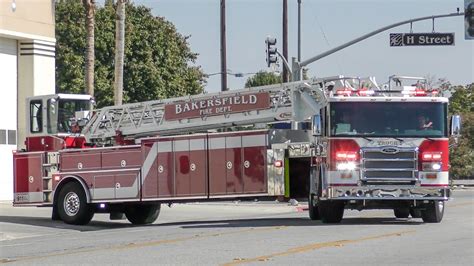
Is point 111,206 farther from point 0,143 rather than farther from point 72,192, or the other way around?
point 0,143

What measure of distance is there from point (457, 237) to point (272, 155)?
5.38 metres

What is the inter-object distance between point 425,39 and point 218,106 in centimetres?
1230

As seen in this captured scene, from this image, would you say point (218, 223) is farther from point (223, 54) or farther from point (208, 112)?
point (223, 54)

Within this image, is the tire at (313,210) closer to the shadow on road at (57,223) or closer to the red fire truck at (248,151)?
the red fire truck at (248,151)

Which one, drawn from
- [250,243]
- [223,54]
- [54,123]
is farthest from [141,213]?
[223,54]

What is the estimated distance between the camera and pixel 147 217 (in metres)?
25.2

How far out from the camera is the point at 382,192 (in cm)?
1997

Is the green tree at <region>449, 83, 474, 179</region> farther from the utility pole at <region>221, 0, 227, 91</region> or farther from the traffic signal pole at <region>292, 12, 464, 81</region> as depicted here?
the traffic signal pole at <region>292, 12, 464, 81</region>

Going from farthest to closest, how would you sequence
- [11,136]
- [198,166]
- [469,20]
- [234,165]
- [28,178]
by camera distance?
1. [11,136]
2. [469,20]
3. [28,178]
4. [198,166]
5. [234,165]

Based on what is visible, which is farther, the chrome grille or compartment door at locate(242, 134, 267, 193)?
compartment door at locate(242, 134, 267, 193)

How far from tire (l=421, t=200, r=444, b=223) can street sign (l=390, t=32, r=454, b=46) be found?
12650 mm

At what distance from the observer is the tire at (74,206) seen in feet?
78.0

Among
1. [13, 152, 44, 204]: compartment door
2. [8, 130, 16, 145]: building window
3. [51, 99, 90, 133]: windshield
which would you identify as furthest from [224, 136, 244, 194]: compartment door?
[8, 130, 16, 145]: building window

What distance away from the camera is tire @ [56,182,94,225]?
23.8m
